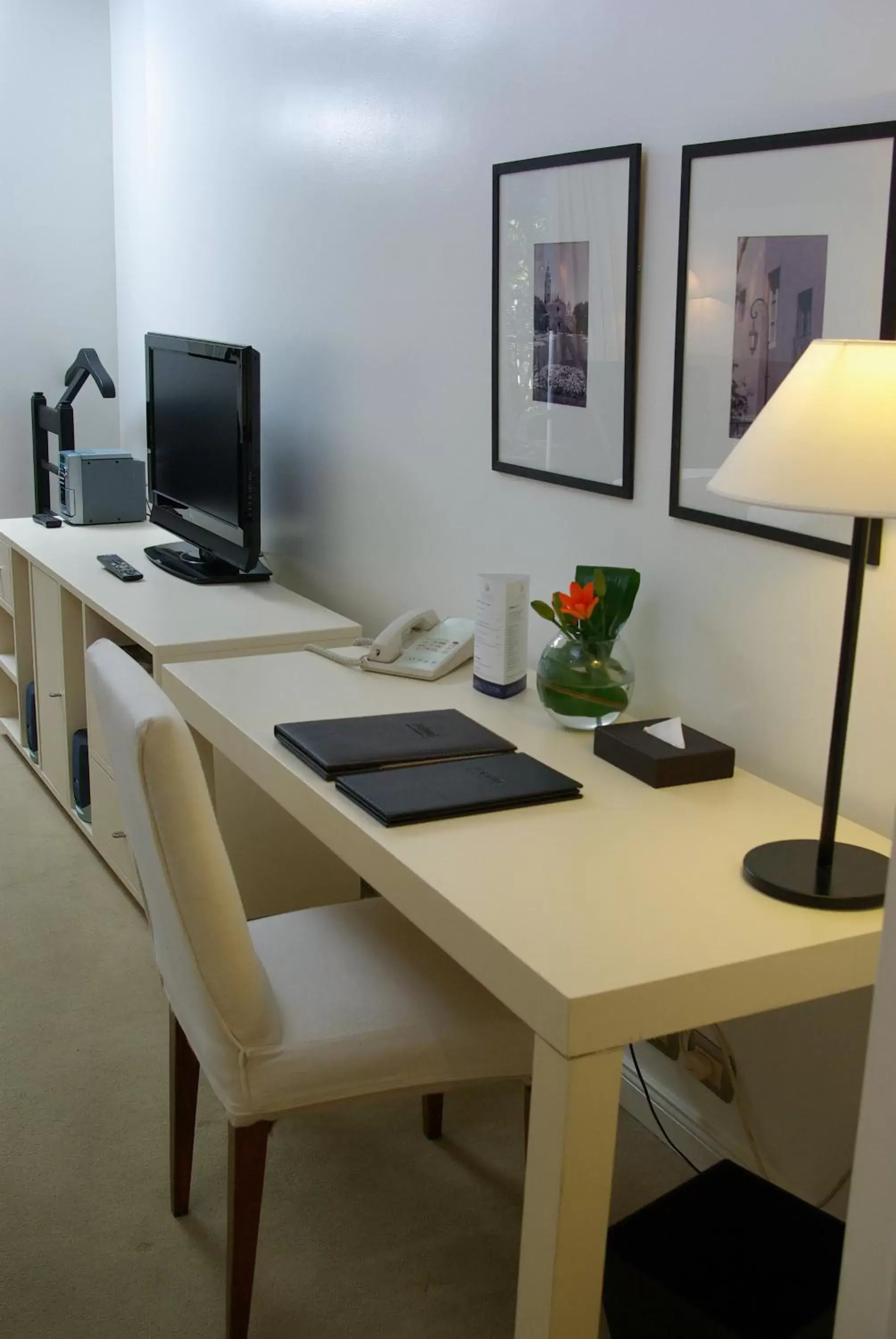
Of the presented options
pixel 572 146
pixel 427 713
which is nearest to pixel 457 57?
pixel 572 146

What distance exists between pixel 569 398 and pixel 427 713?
62 centimetres

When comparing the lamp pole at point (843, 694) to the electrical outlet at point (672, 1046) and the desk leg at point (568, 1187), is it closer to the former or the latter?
the desk leg at point (568, 1187)

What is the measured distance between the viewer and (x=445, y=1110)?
228 centimetres

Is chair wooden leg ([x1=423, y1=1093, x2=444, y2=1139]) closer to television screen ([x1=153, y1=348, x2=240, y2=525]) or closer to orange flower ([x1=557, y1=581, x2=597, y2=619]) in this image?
orange flower ([x1=557, y1=581, x2=597, y2=619])

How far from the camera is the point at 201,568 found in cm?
331

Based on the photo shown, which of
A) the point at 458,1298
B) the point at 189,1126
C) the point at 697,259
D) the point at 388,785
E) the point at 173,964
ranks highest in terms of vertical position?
the point at 697,259

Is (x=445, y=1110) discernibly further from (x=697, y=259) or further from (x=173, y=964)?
(x=697, y=259)

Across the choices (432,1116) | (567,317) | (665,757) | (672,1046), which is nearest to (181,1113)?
(432,1116)

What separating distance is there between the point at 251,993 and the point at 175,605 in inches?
61.5

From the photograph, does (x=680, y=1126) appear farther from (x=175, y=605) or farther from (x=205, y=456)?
(x=205, y=456)

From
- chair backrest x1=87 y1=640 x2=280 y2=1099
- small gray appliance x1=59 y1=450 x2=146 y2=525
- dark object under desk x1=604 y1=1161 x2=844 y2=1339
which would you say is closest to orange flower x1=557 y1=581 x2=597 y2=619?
chair backrest x1=87 y1=640 x2=280 y2=1099

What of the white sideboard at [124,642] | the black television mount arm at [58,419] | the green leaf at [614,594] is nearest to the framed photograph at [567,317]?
the green leaf at [614,594]

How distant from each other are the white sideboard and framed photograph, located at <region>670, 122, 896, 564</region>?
108 cm

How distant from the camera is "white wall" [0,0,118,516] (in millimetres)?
4180
